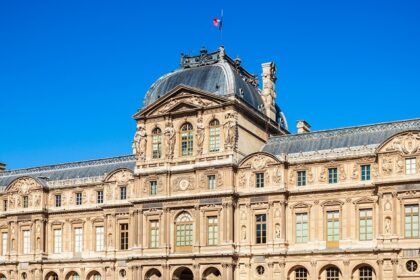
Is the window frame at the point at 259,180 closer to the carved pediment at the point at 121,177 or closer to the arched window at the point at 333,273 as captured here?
the arched window at the point at 333,273

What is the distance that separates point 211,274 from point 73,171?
66.0ft

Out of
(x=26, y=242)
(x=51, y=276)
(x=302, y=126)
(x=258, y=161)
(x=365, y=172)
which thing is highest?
(x=302, y=126)

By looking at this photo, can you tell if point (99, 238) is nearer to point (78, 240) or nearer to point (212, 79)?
point (78, 240)

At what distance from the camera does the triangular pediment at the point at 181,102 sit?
62650mm

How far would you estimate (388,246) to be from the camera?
5453 cm

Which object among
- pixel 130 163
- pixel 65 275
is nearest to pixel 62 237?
pixel 65 275

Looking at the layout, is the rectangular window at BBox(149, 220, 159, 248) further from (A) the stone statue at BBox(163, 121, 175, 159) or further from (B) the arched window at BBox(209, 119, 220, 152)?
(B) the arched window at BBox(209, 119, 220, 152)

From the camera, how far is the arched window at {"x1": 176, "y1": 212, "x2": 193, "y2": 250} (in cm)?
6206

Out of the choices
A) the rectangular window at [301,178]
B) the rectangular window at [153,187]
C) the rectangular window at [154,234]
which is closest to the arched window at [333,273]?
the rectangular window at [301,178]

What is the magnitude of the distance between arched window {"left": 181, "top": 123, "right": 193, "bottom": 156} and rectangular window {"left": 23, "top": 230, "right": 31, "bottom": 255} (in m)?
18.7

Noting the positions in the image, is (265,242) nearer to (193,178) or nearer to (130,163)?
(193,178)

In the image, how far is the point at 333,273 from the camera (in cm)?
5734

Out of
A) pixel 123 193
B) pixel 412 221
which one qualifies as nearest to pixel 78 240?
pixel 123 193

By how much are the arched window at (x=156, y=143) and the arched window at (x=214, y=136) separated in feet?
15.3
